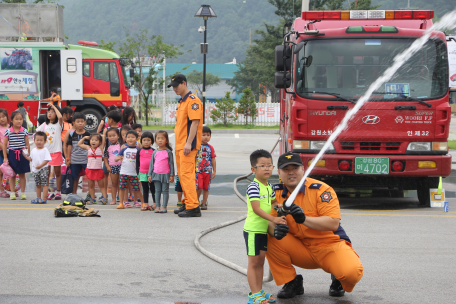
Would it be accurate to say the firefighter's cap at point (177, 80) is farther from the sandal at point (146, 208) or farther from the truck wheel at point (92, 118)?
the truck wheel at point (92, 118)

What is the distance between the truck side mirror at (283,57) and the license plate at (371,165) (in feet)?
5.83

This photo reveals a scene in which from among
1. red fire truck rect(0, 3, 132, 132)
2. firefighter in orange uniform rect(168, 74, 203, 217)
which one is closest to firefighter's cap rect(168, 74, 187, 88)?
firefighter in orange uniform rect(168, 74, 203, 217)

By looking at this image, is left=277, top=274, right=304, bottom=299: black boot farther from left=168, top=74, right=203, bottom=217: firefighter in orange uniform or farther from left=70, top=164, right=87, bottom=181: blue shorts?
left=70, top=164, right=87, bottom=181: blue shorts

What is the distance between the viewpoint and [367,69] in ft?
25.9

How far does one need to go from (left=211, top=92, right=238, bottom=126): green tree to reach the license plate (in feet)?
68.1

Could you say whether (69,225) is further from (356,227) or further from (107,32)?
(107,32)

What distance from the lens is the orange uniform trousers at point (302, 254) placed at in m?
4.03

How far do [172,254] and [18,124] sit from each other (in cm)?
467

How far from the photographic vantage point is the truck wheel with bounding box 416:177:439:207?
26.8 ft

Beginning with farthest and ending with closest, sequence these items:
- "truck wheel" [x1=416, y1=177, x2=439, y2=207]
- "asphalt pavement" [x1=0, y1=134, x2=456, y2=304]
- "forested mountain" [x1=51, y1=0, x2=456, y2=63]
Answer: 1. "forested mountain" [x1=51, y1=0, x2=456, y2=63]
2. "truck wheel" [x1=416, y1=177, x2=439, y2=207]
3. "asphalt pavement" [x1=0, y1=134, x2=456, y2=304]

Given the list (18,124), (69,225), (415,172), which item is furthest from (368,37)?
(18,124)

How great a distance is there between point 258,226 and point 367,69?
467 cm

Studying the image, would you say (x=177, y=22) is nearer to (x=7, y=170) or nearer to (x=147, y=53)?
(x=147, y=53)

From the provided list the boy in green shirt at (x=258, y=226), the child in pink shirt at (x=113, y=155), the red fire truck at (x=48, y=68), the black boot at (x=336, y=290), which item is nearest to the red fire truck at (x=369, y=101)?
the child in pink shirt at (x=113, y=155)
